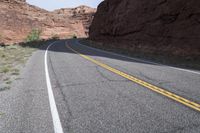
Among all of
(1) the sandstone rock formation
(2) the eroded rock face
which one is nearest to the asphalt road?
(2) the eroded rock face

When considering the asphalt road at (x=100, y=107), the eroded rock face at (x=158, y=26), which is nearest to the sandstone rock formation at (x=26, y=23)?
the eroded rock face at (x=158, y=26)

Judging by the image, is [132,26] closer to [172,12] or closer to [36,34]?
[172,12]

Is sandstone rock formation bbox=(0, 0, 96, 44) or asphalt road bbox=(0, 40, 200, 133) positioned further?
sandstone rock formation bbox=(0, 0, 96, 44)

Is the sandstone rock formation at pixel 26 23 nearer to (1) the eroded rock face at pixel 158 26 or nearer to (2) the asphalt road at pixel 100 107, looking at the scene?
(1) the eroded rock face at pixel 158 26

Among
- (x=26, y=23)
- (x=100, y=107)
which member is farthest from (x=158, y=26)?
(x=26, y=23)

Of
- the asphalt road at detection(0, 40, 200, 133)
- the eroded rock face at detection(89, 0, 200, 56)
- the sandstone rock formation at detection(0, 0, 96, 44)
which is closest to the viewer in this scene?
the asphalt road at detection(0, 40, 200, 133)

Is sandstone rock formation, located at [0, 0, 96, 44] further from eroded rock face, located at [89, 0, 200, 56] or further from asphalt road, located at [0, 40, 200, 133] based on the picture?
asphalt road, located at [0, 40, 200, 133]

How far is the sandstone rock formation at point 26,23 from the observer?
228ft

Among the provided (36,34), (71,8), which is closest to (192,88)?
(36,34)

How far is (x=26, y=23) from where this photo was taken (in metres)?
77.6

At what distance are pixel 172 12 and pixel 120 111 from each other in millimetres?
17184

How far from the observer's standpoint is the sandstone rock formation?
69500 millimetres

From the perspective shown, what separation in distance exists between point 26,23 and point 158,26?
2510 inches

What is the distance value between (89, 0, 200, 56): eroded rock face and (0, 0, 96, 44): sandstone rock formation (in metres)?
44.6
